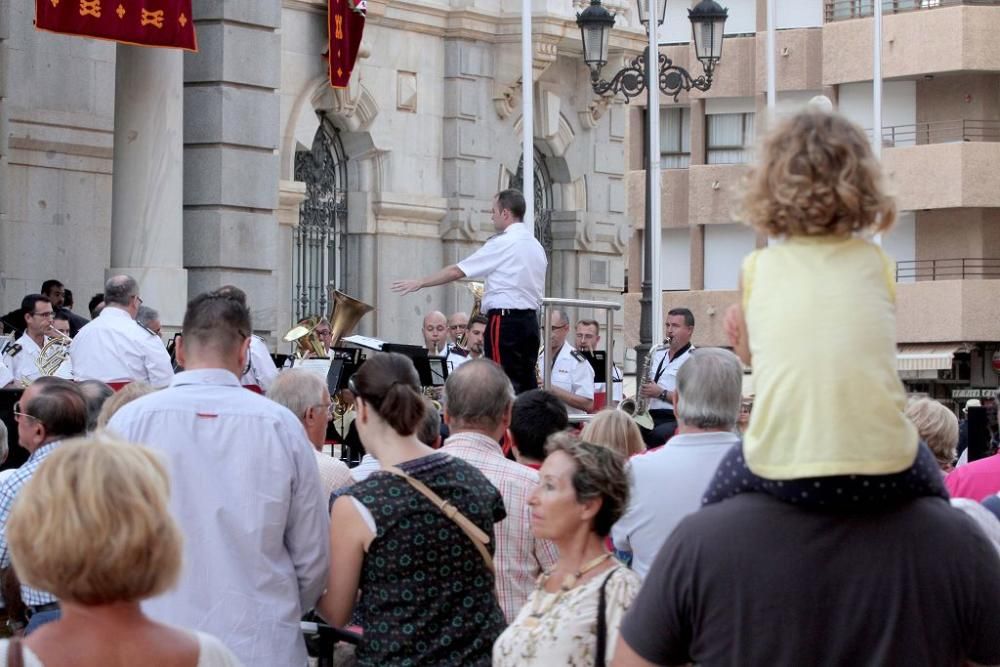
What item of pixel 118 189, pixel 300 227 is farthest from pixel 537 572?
pixel 300 227

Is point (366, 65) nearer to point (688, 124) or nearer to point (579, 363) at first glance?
point (579, 363)

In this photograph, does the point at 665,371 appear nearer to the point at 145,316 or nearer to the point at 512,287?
the point at 512,287

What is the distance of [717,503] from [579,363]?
11893 mm

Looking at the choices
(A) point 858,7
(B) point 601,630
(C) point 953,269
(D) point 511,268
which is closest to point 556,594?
(B) point 601,630

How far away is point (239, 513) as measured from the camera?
5.84 meters

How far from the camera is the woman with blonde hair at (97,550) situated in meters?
3.84

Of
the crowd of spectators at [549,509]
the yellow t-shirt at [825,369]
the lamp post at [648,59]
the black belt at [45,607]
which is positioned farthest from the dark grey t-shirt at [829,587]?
the lamp post at [648,59]

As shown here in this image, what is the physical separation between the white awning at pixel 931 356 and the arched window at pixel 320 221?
2125cm

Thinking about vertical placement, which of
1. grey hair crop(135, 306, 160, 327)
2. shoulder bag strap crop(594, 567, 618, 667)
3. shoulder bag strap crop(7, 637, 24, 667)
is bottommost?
shoulder bag strap crop(594, 567, 618, 667)

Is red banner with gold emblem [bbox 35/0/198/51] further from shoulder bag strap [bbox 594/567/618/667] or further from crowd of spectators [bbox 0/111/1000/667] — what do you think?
shoulder bag strap [bbox 594/567/618/667]

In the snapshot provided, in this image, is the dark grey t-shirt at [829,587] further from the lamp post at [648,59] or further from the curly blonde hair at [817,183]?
the lamp post at [648,59]

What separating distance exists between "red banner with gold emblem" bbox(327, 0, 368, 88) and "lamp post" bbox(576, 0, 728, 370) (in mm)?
2659

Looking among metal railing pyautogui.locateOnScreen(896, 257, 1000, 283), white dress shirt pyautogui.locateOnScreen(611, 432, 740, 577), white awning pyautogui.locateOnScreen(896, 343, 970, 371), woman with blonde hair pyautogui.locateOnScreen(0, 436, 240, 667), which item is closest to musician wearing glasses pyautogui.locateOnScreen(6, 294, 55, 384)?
white dress shirt pyautogui.locateOnScreen(611, 432, 740, 577)

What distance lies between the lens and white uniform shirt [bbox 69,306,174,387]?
13945 mm
